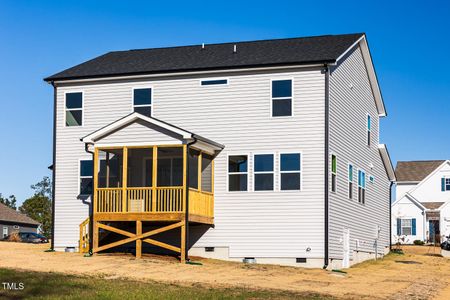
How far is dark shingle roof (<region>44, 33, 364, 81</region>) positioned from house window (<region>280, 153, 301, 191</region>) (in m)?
3.73

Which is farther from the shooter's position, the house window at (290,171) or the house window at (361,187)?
the house window at (361,187)

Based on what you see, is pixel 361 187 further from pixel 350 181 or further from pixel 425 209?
pixel 425 209

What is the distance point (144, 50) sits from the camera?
122 ft

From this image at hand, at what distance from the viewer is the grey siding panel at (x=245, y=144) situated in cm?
2958

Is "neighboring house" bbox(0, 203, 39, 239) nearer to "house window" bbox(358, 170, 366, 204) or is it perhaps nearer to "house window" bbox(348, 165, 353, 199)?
"house window" bbox(358, 170, 366, 204)

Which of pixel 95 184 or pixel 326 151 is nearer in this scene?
pixel 326 151

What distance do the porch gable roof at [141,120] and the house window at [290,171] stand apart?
2.65 meters

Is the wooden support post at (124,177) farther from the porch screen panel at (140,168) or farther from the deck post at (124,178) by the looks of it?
the porch screen panel at (140,168)

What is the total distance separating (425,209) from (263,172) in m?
34.5

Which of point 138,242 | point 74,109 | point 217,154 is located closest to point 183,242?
point 138,242

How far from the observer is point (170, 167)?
31.6 metres

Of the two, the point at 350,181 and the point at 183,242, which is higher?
the point at 350,181

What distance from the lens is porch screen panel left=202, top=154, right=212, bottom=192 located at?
3092 centimetres

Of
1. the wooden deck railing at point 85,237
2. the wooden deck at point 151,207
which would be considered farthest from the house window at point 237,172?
the wooden deck railing at point 85,237
